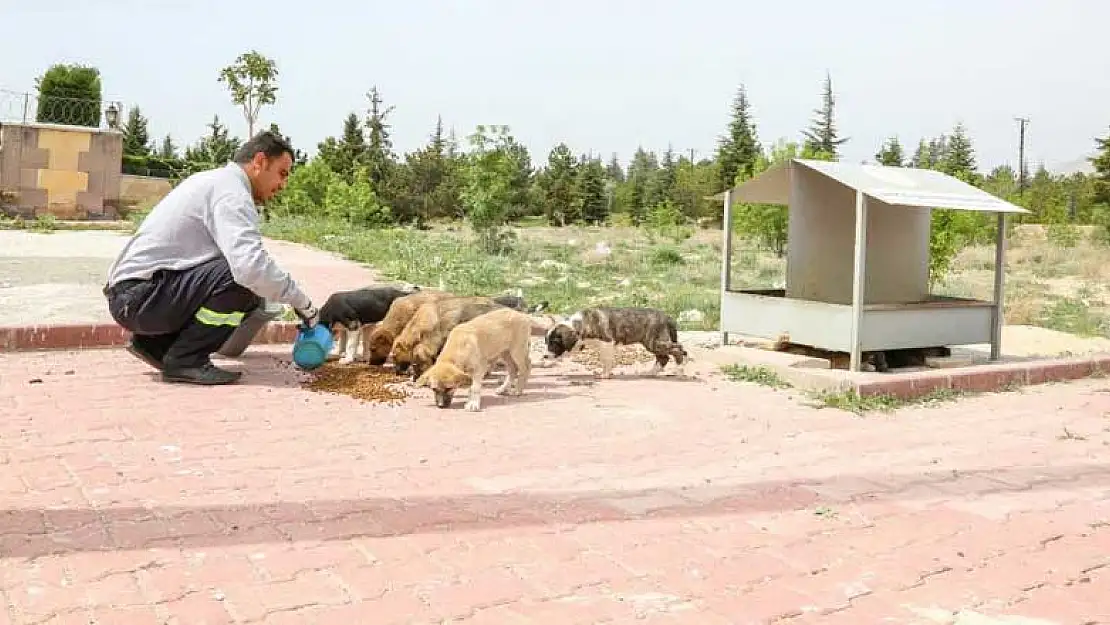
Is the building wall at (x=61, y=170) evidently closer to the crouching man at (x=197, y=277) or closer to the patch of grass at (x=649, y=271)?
the patch of grass at (x=649, y=271)

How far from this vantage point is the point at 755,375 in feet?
28.5

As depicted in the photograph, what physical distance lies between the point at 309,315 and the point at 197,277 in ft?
2.73

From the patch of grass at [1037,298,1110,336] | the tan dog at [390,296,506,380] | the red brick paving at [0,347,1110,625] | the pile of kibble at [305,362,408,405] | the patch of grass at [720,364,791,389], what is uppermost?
the patch of grass at [1037,298,1110,336]

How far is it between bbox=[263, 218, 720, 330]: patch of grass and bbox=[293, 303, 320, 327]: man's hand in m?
6.26

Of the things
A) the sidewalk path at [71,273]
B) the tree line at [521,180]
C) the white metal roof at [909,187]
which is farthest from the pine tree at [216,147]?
the white metal roof at [909,187]

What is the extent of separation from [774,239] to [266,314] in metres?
23.4

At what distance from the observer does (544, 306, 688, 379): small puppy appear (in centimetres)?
856

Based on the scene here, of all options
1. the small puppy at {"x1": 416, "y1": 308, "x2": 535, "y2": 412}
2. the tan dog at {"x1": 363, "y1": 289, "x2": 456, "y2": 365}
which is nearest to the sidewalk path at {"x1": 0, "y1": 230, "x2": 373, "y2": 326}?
the tan dog at {"x1": 363, "y1": 289, "x2": 456, "y2": 365}

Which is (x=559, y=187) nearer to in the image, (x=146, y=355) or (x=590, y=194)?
(x=590, y=194)

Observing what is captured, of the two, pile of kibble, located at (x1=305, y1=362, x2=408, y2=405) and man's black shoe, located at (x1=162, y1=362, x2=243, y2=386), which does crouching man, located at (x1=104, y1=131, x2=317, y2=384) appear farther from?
pile of kibble, located at (x1=305, y1=362, x2=408, y2=405)

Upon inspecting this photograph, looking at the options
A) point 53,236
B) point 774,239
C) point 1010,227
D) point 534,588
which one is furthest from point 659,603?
point 1010,227

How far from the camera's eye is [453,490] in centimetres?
469

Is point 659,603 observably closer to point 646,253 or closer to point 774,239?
point 646,253

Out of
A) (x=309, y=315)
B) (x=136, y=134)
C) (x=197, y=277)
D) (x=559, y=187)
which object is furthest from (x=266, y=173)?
(x=136, y=134)
